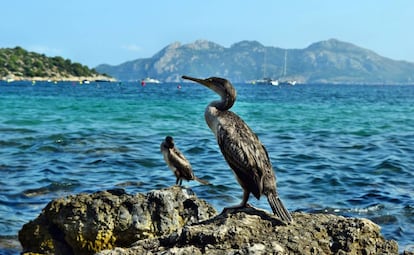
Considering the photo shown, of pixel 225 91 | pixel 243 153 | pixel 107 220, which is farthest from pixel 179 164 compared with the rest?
pixel 243 153

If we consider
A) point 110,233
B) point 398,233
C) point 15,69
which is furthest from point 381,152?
point 15,69

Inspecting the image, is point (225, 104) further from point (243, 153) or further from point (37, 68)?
point (37, 68)

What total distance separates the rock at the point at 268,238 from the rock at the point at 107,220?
2.17m

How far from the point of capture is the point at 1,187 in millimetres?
12289

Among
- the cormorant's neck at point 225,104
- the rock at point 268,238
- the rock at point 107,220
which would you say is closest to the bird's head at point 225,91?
the cormorant's neck at point 225,104

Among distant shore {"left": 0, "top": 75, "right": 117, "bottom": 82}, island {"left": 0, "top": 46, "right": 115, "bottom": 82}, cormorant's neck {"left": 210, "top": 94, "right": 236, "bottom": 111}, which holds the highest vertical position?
cormorant's neck {"left": 210, "top": 94, "right": 236, "bottom": 111}

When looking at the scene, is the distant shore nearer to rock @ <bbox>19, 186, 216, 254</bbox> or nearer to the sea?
the sea

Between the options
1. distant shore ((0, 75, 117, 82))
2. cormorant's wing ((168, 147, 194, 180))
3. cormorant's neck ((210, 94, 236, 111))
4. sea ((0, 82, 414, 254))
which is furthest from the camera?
distant shore ((0, 75, 117, 82))

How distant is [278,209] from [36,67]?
541 ft

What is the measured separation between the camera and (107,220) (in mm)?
7023

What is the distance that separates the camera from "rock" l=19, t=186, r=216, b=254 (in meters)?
7.01

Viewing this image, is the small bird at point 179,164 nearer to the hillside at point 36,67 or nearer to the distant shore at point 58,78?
the distant shore at point 58,78

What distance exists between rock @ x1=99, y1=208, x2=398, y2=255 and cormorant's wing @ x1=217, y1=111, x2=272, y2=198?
390mm

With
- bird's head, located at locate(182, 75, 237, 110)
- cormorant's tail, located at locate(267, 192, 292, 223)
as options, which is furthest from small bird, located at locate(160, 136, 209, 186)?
cormorant's tail, located at locate(267, 192, 292, 223)
